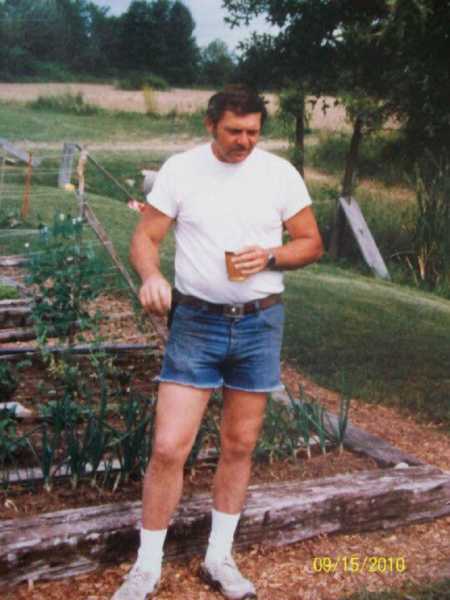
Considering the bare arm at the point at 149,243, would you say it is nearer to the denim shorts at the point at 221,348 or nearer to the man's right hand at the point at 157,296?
the man's right hand at the point at 157,296

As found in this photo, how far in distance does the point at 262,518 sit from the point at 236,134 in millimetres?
1652

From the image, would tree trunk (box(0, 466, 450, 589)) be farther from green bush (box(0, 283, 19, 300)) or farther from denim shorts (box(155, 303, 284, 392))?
green bush (box(0, 283, 19, 300))

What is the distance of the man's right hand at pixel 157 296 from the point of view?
340cm

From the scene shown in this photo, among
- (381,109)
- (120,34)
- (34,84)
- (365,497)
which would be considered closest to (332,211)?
(381,109)

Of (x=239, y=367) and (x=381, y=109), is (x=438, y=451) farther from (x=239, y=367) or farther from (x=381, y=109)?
(x=381, y=109)

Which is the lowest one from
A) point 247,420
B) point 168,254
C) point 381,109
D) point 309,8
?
point 168,254

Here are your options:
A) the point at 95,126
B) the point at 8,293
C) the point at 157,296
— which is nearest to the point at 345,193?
the point at 95,126

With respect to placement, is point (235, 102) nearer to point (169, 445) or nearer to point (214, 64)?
point (169, 445)

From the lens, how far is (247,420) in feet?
12.3

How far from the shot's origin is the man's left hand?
11.3 feet

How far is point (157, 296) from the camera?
340cm

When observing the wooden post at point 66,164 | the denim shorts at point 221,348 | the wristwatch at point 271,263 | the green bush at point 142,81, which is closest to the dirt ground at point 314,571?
the denim shorts at point 221,348

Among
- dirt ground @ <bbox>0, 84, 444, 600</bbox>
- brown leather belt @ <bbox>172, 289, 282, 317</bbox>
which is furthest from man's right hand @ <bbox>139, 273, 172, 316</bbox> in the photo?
dirt ground @ <bbox>0, 84, 444, 600</bbox>

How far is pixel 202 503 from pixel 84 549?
1.75 ft
